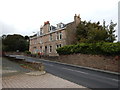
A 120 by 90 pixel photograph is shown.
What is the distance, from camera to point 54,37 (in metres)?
39.0

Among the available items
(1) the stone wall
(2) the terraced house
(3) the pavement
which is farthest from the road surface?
(2) the terraced house

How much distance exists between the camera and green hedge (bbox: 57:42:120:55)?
1810 cm

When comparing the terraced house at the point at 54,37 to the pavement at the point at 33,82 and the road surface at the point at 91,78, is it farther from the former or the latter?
the pavement at the point at 33,82

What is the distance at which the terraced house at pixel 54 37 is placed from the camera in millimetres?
35562

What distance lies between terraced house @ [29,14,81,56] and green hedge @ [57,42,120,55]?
7.50m

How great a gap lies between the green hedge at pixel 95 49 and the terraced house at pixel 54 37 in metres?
7.50

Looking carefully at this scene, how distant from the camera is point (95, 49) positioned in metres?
21.4

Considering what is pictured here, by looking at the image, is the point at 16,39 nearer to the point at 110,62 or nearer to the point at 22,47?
the point at 22,47

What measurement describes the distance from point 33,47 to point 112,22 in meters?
30.4

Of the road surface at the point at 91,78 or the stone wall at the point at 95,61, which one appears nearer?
the road surface at the point at 91,78

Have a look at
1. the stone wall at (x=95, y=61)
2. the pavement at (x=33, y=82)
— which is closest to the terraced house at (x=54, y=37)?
the stone wall at (x=95, y=61)

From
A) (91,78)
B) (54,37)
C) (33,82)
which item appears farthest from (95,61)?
(54,37)

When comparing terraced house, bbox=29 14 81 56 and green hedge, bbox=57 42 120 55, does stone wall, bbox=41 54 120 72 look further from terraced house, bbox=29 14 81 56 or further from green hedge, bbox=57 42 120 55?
terraced house, bbox=29 14 81 56

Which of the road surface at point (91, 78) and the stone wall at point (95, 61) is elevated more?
the stone wall at point (95, 61)
